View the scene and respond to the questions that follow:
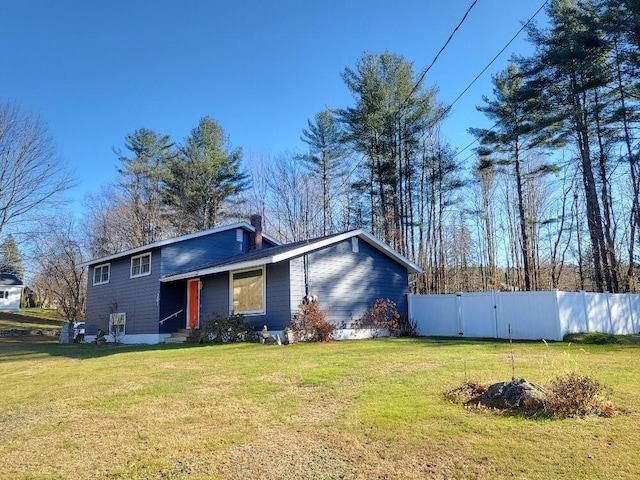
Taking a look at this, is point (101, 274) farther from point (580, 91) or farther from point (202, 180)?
point (580, 91)

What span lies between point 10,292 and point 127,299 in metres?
31.6

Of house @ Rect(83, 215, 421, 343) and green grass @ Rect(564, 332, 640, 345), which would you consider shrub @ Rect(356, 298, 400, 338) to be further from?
green grass @ Rect(564, 332, 640, 345)

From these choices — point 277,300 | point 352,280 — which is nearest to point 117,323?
point 277,300

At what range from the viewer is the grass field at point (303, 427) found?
3.49 meters

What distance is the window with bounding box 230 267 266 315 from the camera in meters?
14.9

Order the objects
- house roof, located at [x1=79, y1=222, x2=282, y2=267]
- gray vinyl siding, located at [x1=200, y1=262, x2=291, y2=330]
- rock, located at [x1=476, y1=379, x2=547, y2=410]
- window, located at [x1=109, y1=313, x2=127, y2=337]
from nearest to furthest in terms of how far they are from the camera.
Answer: rock, located at [x1=476, y1=379, x2=547, y2=410]
gray vinyl siding, located at [x1=200, y1=262, x2=291, y2=330]
house roof, located at [x1=79, y1=222, x2=282, y2=267]
window, located at [x1=109, y1=313, x2=127, y2=337]

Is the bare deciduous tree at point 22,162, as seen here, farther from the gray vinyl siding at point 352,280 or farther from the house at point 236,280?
the gray vinyl siding at point 352,280

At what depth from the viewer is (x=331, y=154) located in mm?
27016

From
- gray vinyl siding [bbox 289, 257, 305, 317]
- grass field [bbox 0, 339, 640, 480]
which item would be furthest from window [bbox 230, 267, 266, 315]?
grass field [bbox 0, 339, 640, 480]

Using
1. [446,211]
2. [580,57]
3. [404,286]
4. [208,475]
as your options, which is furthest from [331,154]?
[208,475]

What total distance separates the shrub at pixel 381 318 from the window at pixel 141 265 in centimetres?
862

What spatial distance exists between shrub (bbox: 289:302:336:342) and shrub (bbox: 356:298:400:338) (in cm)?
219

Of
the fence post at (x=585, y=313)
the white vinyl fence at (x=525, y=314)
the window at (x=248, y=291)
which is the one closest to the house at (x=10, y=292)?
the window at (x=248, y=291)

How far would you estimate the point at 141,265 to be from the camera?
18.2 meters
